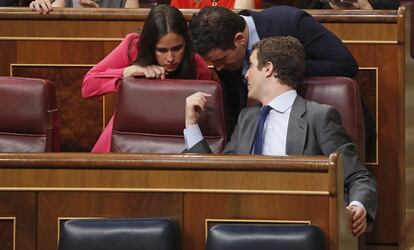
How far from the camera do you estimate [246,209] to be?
103 centimetres

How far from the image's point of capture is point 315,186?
3.32 feet

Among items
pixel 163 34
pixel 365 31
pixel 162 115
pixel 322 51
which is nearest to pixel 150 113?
pixel 162 115

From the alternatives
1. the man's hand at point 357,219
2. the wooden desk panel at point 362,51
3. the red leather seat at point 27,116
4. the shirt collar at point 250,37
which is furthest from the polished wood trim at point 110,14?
the man's hand at point 357,219

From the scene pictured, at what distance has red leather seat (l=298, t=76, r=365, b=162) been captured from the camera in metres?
1.23

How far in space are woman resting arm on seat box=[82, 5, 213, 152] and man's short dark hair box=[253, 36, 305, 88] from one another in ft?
0.45

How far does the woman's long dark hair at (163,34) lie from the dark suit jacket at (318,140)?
6.2 inches

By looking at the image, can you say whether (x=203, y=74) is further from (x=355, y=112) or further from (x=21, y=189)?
(x=21, y=189)

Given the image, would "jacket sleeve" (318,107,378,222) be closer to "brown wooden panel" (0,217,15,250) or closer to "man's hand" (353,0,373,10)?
"brown wooden panel" (0,217,15,250)

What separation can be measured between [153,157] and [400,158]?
0.41 m

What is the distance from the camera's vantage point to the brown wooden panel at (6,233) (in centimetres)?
106

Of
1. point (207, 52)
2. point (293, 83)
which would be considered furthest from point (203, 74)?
point (293, 83)

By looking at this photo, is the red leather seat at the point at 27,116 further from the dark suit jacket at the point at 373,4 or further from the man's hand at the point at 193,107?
the dark suit jacket at the point at 373,4

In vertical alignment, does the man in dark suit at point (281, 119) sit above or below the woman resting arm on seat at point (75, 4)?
below

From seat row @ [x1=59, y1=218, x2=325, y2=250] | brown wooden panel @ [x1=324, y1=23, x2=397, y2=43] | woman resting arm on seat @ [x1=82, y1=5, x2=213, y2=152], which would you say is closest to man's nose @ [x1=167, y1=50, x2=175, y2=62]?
woman resting arm on seat @ [x1=82, y1=5, x2=213, y2=152]
